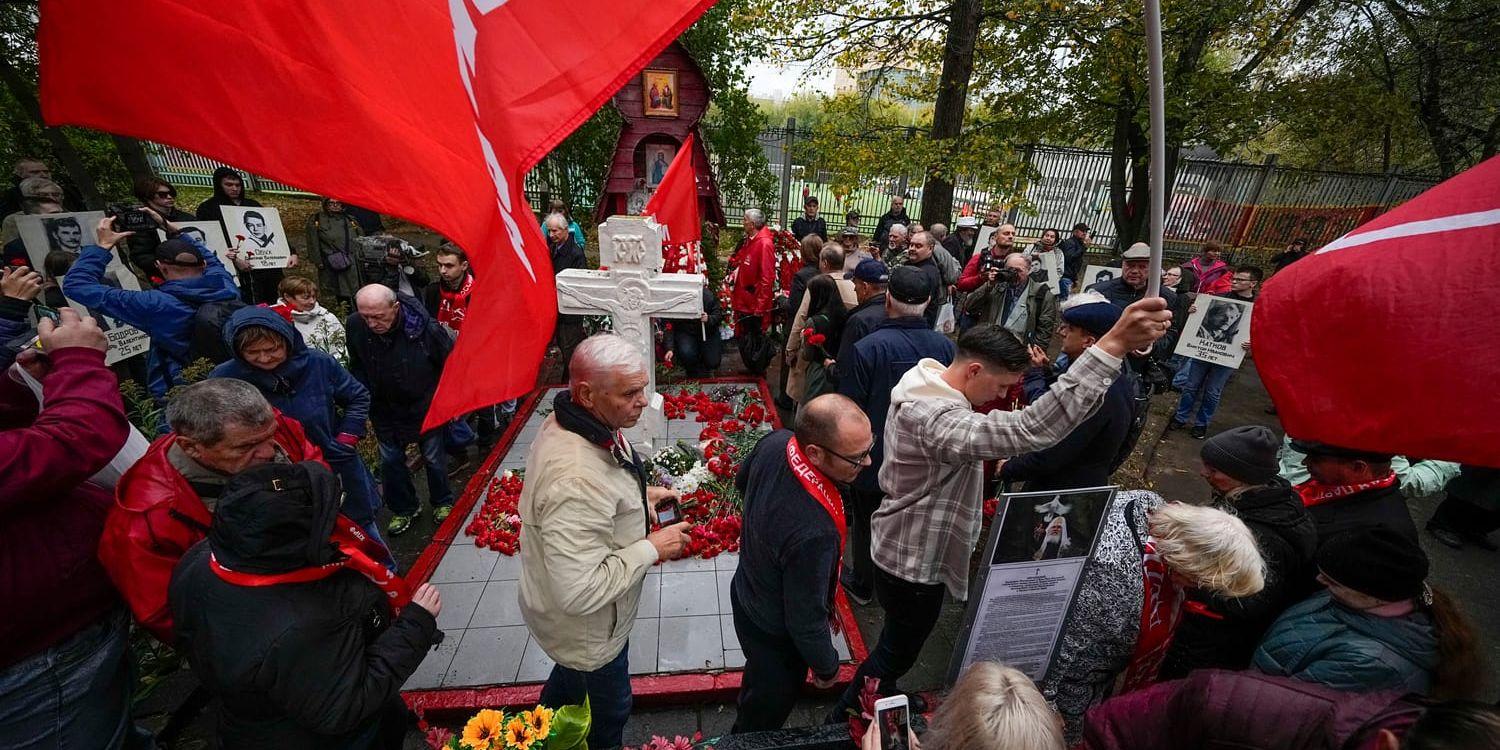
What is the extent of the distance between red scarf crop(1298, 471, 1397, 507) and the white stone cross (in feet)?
12.9

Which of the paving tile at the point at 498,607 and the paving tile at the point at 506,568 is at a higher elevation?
the paving tile at the point at 506,568

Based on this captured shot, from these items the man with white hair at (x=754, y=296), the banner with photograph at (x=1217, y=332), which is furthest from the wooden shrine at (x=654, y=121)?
the banner with photograph at (x=1217, y=332)

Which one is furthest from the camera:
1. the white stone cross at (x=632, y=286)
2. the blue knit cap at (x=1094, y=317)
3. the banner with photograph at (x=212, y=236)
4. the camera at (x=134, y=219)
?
the banner with photograph at (x=212, y=236)

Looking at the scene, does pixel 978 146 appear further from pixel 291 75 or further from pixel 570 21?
pixel 291 75

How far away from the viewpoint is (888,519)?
2818mm

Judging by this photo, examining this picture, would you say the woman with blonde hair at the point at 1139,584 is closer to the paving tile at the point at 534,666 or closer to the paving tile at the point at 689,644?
the paving tile at the point at 689,644

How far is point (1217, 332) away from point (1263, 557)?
17.0ft

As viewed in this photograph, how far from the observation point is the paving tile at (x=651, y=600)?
370 centimetres

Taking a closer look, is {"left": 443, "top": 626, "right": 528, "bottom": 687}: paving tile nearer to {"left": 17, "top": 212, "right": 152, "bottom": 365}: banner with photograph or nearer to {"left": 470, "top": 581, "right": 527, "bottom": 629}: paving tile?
{"left": 470, "top": 581, "right": 527, "bottom": 629}: paving tile

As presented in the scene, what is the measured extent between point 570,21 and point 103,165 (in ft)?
48.0

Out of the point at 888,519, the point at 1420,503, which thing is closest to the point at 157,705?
the point at 888,519

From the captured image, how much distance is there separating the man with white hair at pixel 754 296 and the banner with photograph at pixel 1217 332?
456 centimetres

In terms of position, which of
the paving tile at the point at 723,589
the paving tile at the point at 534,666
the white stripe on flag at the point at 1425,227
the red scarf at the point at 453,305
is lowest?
the paving tile at the point at 534,666

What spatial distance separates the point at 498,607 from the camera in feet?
12.3
